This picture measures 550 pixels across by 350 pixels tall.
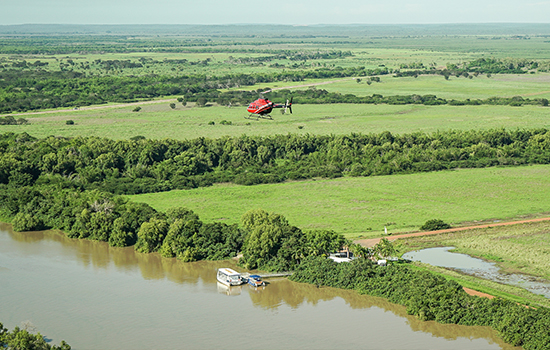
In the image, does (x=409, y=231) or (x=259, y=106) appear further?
(x=409, y=231)

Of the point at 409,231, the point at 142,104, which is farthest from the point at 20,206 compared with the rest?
the point at 142,104

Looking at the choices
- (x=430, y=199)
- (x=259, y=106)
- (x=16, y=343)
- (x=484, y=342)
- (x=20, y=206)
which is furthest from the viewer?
(x=430, y=199)

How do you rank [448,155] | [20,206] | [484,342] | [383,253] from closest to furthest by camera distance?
[484,342] < [383,253] < [20,206] < [448,155]

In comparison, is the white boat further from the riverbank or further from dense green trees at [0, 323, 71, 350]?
dense green trees at [0, 323, 71, 350]

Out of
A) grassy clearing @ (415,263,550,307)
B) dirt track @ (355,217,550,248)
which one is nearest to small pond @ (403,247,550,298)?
grassy clearing @ (415,263,550,307)

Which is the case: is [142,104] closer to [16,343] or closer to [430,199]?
[430,199]

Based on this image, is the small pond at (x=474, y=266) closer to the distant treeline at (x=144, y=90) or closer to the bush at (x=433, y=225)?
the bush at (x=433, y=225)

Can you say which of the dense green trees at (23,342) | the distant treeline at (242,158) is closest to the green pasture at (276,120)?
the distant treeline at (242,158)
